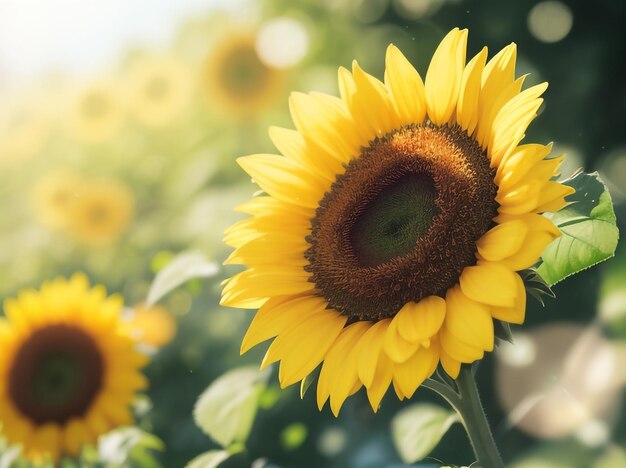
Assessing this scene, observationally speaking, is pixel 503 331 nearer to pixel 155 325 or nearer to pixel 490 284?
pixel 490 284

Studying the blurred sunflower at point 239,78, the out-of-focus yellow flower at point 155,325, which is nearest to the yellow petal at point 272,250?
the out-of-focus yellow flower at point 155,325

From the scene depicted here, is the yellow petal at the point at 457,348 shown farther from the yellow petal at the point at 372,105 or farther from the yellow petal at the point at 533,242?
the yellow petal at the point at 372,105

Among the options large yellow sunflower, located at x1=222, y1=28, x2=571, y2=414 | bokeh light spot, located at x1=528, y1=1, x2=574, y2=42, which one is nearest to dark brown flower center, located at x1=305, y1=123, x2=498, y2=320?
large yellow sunflower, located at x1=222, y1=28, x2=571, y2=414

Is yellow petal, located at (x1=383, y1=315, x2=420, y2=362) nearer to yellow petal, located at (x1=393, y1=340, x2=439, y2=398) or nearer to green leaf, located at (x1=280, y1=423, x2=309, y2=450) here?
yellow petal, located at (x1=393, y1=340, x2=439, y2=398)

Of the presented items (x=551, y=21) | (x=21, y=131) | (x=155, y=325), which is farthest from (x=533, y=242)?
(x=21, y=131)

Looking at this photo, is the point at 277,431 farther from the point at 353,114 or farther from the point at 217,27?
the point at 217,27

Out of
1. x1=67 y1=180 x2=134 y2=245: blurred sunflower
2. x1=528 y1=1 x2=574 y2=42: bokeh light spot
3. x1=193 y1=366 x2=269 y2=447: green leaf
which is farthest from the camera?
x1=67 y1=180 x2=134 y2=245: blurred sunflower

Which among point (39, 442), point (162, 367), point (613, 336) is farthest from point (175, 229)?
point (613, 336)
